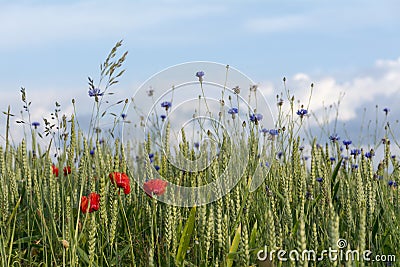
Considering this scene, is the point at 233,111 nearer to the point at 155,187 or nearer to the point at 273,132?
the point at 273,132

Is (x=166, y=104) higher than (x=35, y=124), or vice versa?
(x=166, y=104)

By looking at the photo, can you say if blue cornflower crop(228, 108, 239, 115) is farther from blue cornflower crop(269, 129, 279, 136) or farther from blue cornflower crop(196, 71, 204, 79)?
blue cornflower crop(196, 71, 204, 79)

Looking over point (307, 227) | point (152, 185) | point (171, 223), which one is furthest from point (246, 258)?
point (307, 227)

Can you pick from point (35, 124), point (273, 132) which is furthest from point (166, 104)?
point (35, 124)

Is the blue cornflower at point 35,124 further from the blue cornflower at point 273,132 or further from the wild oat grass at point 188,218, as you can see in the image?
the blue cornflower at point 273,132

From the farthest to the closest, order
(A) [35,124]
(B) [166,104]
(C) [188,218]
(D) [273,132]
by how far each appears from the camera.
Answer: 1. (A) [35,124]
2. (D) [273,132]
3. (B) [166,104]
4. (C) [188,218]

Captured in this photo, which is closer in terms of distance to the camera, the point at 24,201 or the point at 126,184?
the point at 126,184

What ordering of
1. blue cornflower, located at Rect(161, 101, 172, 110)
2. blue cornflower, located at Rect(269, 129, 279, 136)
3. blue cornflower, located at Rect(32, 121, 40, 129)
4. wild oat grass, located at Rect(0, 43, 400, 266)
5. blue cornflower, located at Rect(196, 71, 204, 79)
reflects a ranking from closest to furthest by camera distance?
wild oat grass, located at Rect(0, 43, 400, 266), blue cornflower, located at Rect(196, 71, 204, 79), blue cornflower, located at Rect(161, 101, 172, 110), blue cornflower, located at Rect(269, 129, 279, 136), blue cornflower, located at Rect(32, 121, 40, 129)

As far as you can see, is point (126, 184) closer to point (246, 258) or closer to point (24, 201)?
point (246, 258)

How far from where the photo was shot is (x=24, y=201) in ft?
11.3

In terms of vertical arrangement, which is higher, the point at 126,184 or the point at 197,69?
the point at 197,69

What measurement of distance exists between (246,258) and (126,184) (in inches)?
41.1

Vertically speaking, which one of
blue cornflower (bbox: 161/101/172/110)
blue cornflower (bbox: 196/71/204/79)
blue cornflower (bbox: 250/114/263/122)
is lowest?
blue cornflower (bbox: 250/114/263/122)

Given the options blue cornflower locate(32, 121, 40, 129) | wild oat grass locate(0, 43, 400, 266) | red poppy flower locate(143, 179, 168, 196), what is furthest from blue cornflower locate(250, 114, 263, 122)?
blue cornflower locate(32, 121, 40, 129)
